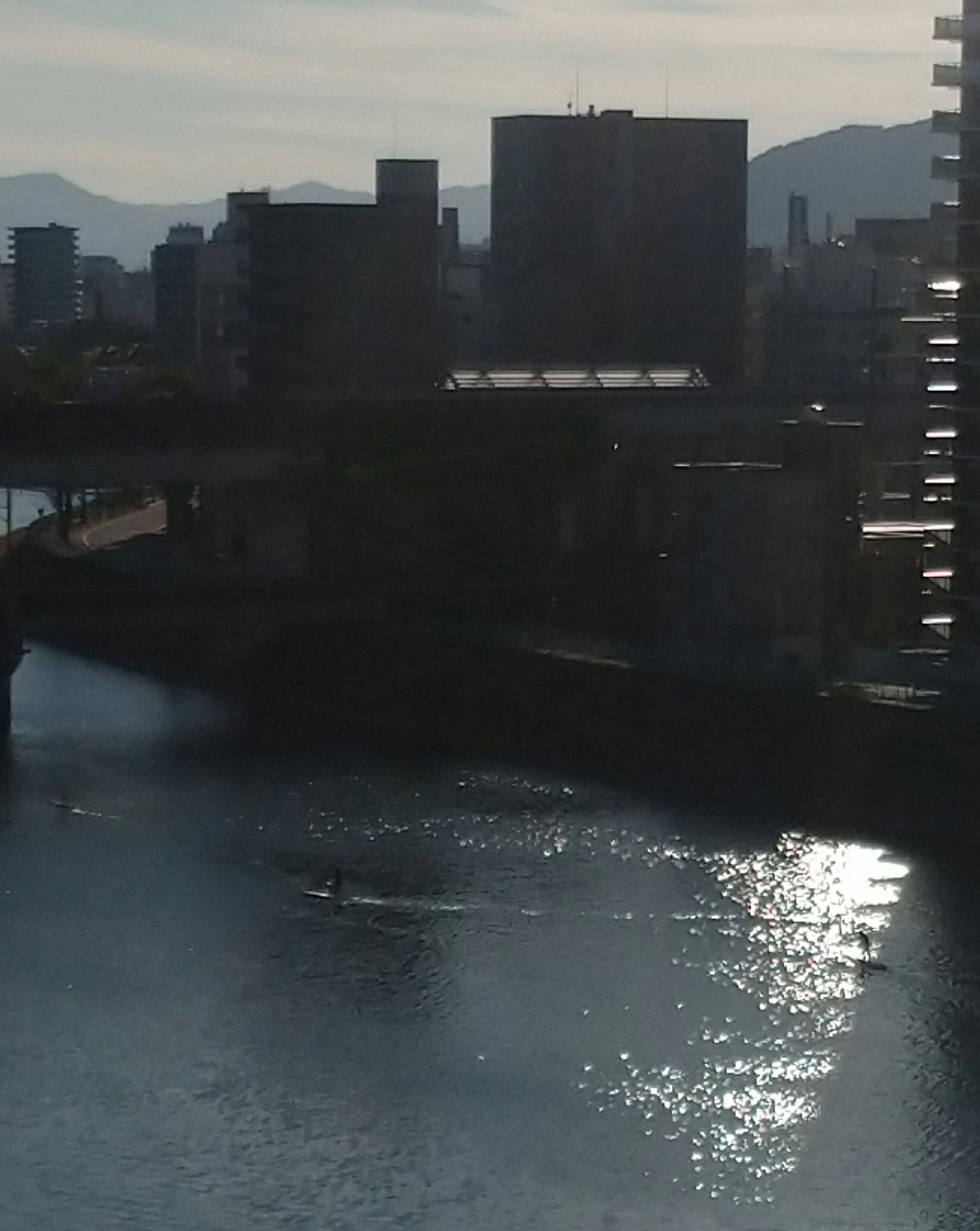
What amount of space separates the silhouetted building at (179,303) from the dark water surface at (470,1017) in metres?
14.4

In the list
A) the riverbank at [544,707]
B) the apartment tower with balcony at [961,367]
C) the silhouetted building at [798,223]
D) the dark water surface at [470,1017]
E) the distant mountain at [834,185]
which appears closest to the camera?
the dark water surface at [470,1017]

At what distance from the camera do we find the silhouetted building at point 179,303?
77.6ft

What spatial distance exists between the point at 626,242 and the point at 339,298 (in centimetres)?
362

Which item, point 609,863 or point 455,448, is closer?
point 609,863

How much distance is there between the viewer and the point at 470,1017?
6012mm

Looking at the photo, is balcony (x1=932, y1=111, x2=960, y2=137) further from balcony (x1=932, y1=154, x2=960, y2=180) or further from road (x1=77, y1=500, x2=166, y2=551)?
road (x1=77, y1=500, x2=166, y2=551)

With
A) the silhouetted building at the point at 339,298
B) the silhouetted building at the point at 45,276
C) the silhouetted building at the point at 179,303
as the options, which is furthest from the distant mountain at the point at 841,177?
the silhouetted building at the point at 339,298

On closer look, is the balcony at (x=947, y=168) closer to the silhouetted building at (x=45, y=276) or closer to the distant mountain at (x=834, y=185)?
the distant mountain at (x=834, y=185)

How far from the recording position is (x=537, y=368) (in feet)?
53.4

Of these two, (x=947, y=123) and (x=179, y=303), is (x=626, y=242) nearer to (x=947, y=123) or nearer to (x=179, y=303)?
(x=179, y=303)

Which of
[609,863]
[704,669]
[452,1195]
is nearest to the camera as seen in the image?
[452,1195]

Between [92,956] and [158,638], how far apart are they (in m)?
5.70

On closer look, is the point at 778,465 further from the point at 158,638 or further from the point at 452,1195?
the point at 452,1195

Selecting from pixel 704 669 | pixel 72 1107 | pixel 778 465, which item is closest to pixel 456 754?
pixel 704 669
